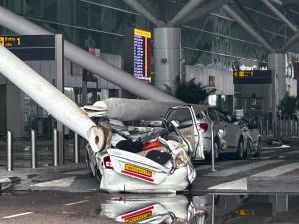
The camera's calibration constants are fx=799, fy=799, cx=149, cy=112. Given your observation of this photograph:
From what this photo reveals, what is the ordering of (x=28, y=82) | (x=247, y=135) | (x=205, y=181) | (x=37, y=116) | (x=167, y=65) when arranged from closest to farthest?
(x=205, y=181)
(x=28, y=82)
(x=247, y=135)
(x=167, y=65)
(x=37, y=116)

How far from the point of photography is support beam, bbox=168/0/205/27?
40.3m

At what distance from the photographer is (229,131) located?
923 inches

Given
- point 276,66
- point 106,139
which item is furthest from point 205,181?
point 276,66

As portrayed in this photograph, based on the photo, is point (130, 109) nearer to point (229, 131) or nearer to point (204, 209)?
point (229, 131)

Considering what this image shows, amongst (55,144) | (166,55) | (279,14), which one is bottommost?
(55,144)

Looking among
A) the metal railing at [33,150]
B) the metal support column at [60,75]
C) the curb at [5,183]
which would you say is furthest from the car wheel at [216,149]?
the curb at [5,183]

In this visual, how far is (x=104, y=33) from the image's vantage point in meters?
48.8

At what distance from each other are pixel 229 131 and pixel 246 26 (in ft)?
115

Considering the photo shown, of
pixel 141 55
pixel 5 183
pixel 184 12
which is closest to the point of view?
pixel 5 183

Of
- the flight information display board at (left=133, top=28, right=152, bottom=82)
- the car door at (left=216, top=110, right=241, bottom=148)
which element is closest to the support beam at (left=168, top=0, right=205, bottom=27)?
the flight information display board at (left=133, top=28, right=152, bottom=82)

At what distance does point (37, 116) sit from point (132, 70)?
11.0m

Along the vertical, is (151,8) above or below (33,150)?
above

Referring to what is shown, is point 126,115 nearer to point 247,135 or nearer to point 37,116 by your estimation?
Answer: point 247,135

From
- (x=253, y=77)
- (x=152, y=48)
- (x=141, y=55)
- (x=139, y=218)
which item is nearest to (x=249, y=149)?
(x=141, y=55)
